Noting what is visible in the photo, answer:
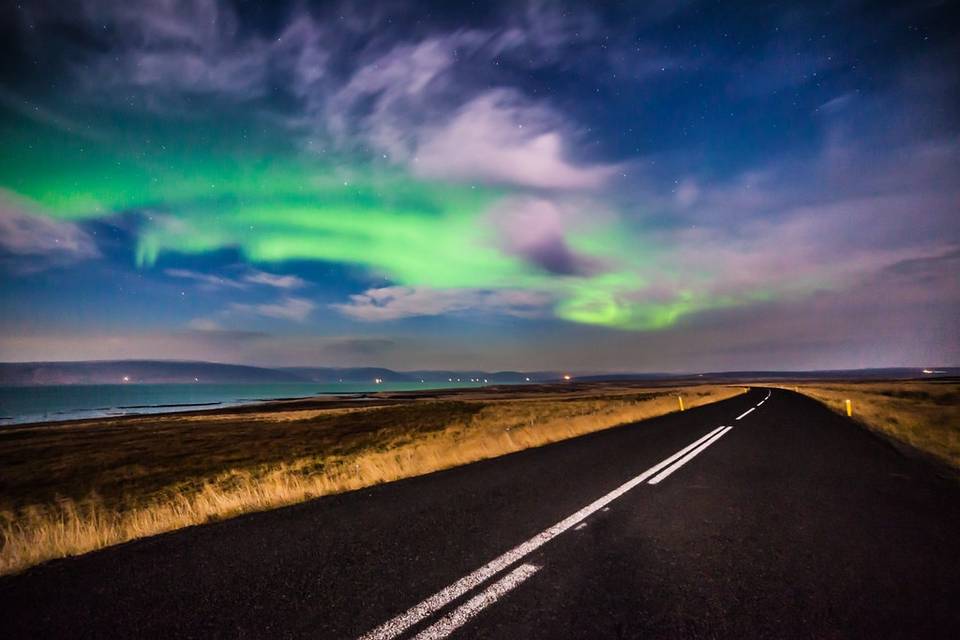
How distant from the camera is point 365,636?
10.4 feet

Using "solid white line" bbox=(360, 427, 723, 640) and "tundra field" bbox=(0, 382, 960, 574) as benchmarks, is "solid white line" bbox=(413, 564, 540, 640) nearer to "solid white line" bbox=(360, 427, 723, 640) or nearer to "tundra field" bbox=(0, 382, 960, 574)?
"solid white line" bbox=(360, 427, 723, 640)

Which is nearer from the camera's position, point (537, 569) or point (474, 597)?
point (474, 597)

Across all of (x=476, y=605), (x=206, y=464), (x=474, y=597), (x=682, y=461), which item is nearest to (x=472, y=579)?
(x=474, y=597)

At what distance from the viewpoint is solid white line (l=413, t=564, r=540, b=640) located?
3174 millimetres

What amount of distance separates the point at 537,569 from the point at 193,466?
2110cm

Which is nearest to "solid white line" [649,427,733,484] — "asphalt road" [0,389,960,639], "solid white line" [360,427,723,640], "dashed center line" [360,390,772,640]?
"asphalt road" [0,389,960,639]

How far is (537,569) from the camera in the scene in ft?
14.1

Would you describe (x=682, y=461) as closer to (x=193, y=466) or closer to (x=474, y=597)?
(x=474, y=597)

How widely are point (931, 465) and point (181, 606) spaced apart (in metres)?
14.2

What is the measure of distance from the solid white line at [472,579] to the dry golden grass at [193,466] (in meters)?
4.24

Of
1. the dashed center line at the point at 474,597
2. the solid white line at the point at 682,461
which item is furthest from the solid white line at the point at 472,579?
the solid white line at the point at 682,461

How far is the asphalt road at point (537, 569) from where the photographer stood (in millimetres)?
3396

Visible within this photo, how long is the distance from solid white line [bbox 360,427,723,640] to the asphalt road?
2 cm

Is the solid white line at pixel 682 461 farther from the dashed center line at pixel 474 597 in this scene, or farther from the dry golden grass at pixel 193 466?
the dry golden grass at pixel 193 466
